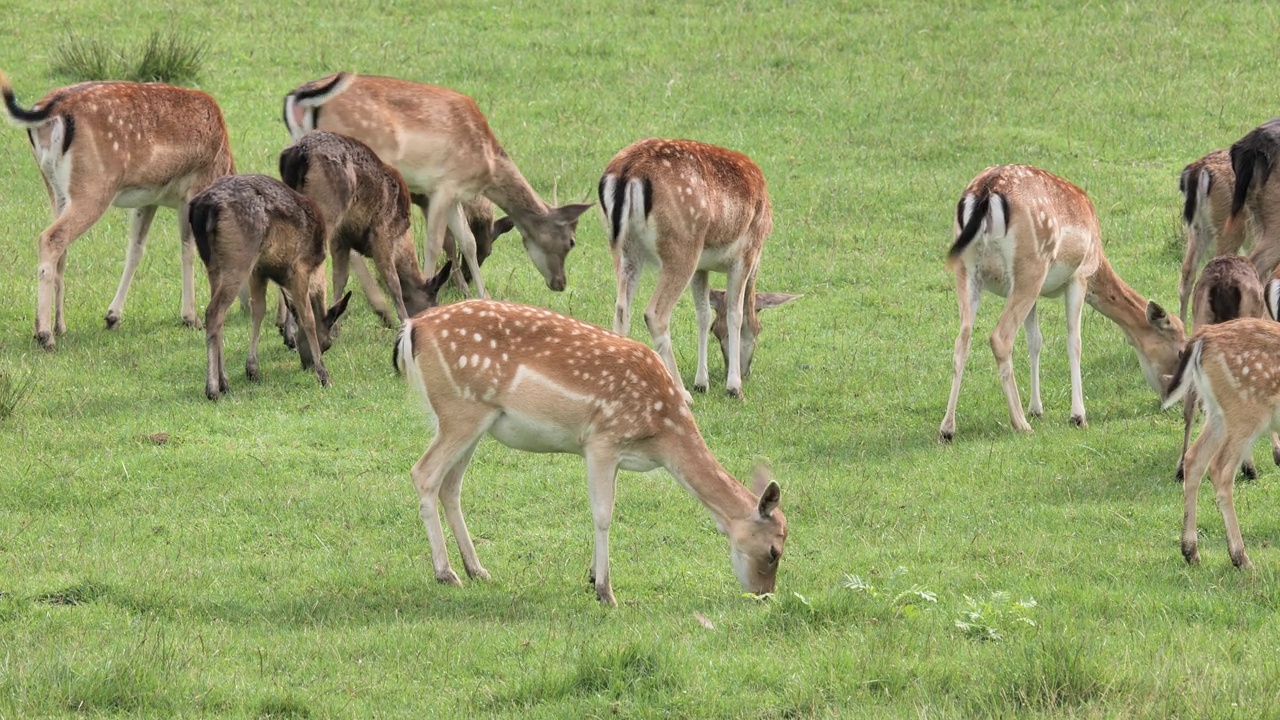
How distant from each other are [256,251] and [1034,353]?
215 inches

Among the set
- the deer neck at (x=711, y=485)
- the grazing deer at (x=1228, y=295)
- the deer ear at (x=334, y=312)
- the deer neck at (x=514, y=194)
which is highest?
the grazing deer at (x=1228, y=295)

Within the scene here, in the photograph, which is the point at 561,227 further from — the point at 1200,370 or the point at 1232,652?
the point at 1232,652

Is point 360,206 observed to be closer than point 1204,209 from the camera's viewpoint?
Yes

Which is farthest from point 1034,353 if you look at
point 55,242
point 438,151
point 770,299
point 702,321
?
point 55,242

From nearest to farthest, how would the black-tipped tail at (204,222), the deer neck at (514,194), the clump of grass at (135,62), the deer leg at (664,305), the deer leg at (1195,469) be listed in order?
1. the deer leg at (1195,469)
2. the black-tipped tail at (204,222)
3. the deer leg at (664,305)
4. the deer neck at (514,194)
5. the clump of grass at (135,62)

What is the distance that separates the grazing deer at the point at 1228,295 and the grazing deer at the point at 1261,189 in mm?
1385

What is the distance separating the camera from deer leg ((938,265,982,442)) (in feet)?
35.2

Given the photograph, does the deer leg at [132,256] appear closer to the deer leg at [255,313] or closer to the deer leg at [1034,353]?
the deer leg at [255,313]

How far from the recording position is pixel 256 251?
11.2 metres

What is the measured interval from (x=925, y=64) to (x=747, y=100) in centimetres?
238

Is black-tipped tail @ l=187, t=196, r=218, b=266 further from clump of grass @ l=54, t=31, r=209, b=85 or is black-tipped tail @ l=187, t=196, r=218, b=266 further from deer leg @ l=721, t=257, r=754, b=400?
clump of grass @ l=54, t=31, r=209, b=85

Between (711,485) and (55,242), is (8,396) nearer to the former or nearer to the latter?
(55,242)

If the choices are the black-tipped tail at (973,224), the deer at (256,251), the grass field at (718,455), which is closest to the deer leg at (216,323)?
the deer at (256,251)

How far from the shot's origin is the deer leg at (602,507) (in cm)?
772
